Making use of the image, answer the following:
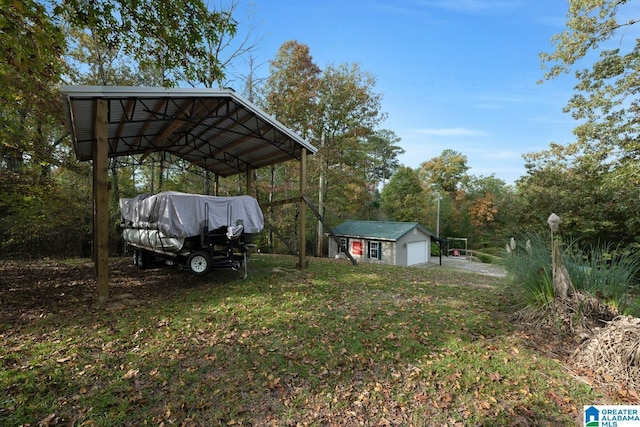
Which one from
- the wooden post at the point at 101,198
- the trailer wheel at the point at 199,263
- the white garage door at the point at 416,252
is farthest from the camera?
the white garage door at the point at 416,252

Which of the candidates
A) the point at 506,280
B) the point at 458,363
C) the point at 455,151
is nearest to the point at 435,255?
the point at 455,151

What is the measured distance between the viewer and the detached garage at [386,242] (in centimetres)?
1975

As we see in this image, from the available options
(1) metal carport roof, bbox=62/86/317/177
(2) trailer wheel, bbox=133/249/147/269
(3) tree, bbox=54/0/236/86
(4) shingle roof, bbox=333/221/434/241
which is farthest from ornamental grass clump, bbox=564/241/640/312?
(4) shingle roof, bbox=333/221/434/241

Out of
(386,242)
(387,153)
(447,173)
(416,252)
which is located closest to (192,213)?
(386,242)

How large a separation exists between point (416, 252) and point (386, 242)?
3.06 meters

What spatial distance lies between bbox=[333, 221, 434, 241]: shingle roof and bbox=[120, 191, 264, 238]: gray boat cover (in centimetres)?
1416

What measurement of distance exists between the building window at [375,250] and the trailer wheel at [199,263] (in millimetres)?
15731

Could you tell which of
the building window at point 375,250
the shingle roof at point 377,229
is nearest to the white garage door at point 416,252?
the shingle roof at point 377,229

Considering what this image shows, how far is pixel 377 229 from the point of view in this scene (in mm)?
21250

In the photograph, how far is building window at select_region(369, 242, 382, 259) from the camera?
2040 cm

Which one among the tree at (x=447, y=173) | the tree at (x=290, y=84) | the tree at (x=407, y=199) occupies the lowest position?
the tree at (x=407, y=199)

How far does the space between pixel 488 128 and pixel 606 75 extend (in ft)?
18.2

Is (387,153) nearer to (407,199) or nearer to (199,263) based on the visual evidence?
(407,199)

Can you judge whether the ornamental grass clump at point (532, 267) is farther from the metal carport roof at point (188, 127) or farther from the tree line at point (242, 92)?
the metal carport roof at point (188, 127)
